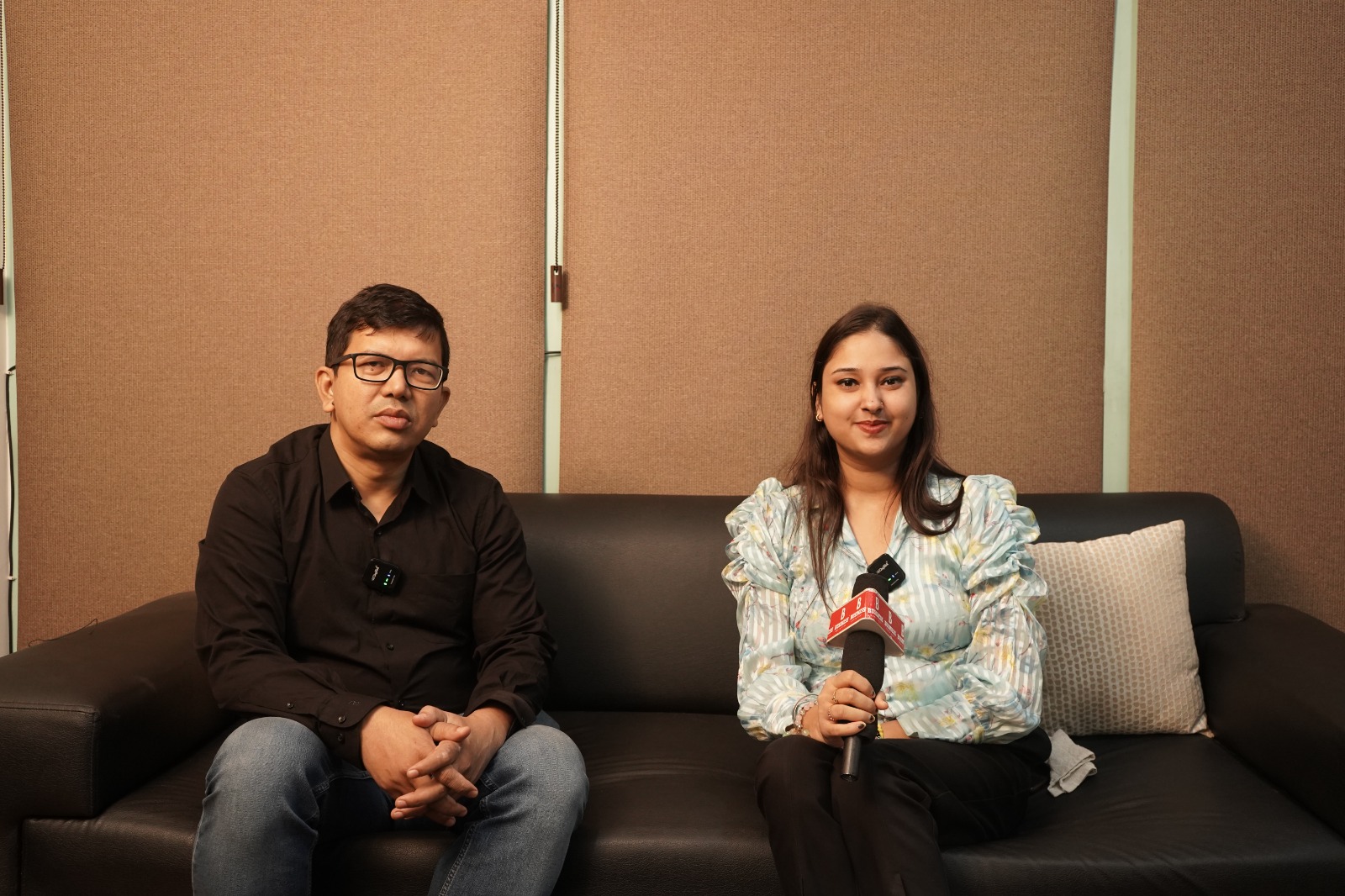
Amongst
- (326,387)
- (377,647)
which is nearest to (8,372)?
(326,387)

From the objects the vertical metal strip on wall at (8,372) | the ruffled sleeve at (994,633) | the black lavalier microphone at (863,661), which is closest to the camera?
the black lavalier microphone at (863,661)

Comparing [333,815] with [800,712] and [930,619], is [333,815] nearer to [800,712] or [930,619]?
[800,712]

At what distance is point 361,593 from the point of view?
1.84 m

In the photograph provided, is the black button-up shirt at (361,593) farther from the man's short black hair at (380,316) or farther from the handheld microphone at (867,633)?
the handheld microphone at (867,633)

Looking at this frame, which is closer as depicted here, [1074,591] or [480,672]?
[480,672]

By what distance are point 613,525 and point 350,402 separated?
2.34ft

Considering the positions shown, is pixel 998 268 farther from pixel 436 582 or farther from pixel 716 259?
pixel 436 582

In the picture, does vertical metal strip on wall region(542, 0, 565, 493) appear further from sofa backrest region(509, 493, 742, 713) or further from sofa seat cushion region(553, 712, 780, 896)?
sofa seat cushion region(553, 712, 780, 896)

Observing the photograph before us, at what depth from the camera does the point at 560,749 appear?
5.49 ft

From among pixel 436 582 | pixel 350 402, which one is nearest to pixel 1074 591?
pixel 436 582

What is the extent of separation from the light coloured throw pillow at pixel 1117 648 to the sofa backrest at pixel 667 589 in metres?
0.14

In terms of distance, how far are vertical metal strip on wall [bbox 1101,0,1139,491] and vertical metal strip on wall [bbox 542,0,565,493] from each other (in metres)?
1.39

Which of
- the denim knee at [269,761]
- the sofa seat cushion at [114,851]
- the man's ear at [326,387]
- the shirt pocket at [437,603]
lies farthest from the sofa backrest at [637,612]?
the sofa seat cushion at [114,851]

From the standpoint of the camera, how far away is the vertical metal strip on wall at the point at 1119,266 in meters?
2.61
